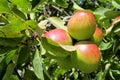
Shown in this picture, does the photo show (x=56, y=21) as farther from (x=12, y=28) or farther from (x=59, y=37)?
(x=12, y=28)

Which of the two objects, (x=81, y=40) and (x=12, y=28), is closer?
(x=12, y=28)

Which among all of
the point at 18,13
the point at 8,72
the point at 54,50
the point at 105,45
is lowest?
the point at 105,45

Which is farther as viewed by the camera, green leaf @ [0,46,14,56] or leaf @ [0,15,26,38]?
green leaf @ [0,46,14,56]

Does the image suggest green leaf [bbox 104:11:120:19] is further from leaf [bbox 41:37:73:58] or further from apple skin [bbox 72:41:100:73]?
leaf [bbox 41:37:73:58]

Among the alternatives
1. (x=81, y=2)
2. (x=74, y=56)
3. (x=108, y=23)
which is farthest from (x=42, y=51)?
(x=81, y=2)

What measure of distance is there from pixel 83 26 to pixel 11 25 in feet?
0.98

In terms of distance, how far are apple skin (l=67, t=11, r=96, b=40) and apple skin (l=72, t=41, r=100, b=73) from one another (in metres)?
0.03

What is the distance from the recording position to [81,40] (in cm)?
145

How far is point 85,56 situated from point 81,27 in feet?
0.39

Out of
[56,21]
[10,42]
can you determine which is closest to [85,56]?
[56,21]

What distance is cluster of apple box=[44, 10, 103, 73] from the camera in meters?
1.40

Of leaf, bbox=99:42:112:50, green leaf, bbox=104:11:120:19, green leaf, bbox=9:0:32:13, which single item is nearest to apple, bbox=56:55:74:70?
green leaf, bbox=9:0:32:13

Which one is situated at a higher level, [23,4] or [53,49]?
[23,4]

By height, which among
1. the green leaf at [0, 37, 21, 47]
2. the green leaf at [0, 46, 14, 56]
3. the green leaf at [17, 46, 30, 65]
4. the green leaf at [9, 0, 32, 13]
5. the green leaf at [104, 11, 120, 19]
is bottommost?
the green leaf at [17, 46, 30, 65]
